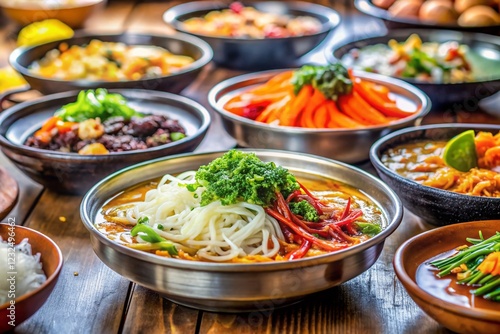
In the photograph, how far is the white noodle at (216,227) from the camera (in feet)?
6.74

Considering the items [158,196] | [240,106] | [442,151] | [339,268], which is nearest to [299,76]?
[240,106]

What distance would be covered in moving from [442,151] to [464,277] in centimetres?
87

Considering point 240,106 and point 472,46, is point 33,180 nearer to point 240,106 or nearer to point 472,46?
point 240,106

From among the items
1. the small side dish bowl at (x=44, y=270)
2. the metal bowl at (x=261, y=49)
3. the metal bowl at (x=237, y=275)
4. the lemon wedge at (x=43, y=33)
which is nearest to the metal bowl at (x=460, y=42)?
the metal bowl at (x=261, y=49)

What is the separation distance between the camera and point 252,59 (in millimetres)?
4363

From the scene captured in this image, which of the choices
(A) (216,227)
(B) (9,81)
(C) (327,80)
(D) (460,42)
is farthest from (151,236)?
(D) (460,42)

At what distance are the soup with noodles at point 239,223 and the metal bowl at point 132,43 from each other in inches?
54.1

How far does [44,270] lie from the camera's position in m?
2.07

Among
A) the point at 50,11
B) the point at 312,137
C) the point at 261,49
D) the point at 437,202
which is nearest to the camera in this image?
the point at 437,202

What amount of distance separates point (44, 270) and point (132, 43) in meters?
2.62

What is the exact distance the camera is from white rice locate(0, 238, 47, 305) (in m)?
1.95

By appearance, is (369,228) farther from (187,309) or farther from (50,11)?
(50,11)

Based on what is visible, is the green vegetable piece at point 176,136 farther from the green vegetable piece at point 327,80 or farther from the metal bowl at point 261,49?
the metal bowl at point 261,49

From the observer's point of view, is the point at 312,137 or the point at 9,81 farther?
the point at 9,81
